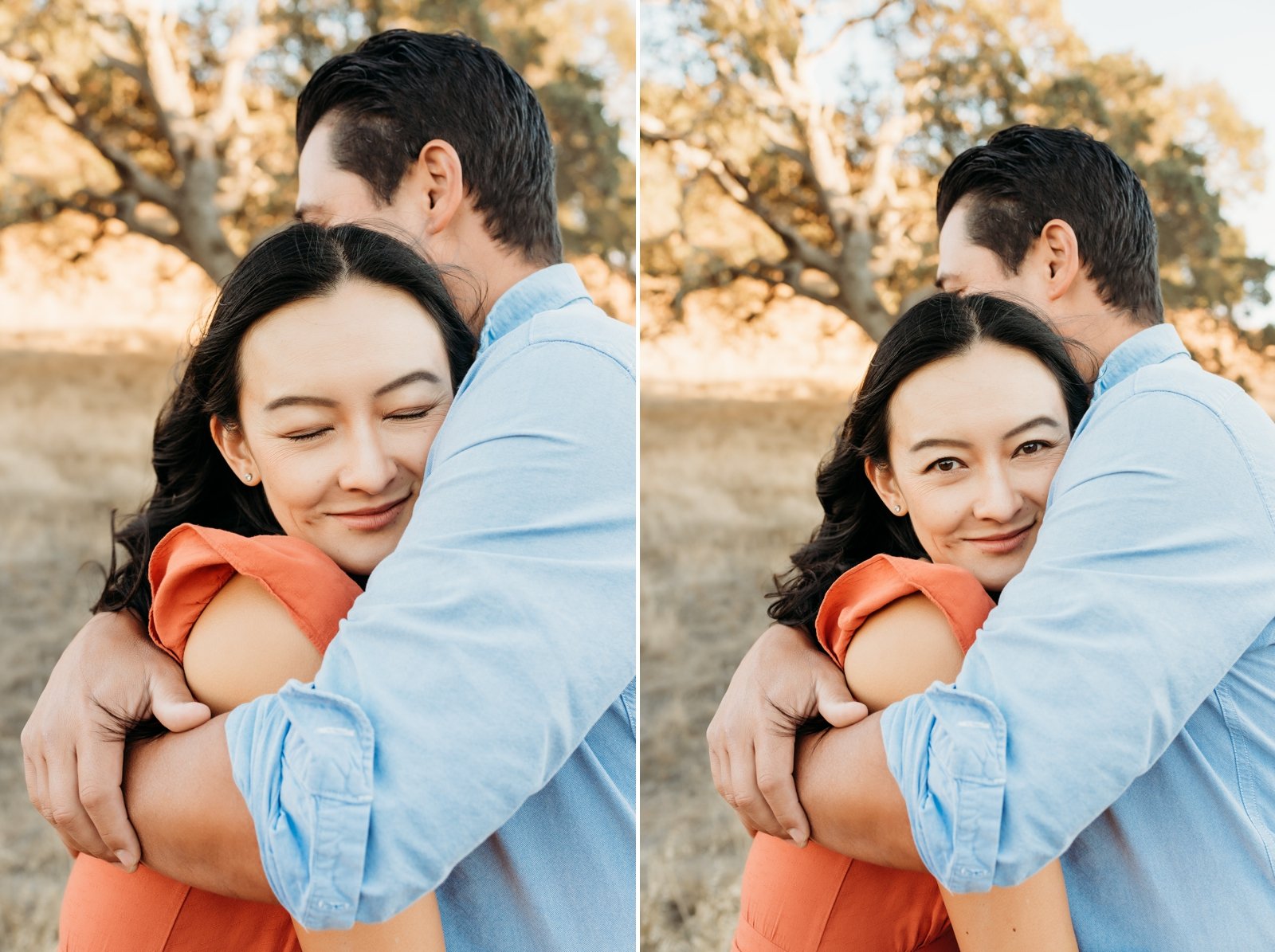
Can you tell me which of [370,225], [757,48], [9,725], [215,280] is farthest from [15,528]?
[757,48]

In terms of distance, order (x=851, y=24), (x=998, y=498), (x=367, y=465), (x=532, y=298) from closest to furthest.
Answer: (x=367, y=465) → (x=998, y=498) → (x=532, y=298) → (x=851, y=24)

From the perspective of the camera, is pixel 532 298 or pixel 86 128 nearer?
pixel 532 298

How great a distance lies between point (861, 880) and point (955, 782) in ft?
1.33

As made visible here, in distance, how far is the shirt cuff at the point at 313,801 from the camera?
3.68 ft

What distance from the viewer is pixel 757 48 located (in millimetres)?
2695

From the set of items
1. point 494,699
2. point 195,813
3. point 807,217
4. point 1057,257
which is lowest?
point 195,813

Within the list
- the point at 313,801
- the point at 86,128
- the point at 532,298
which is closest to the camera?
the point at 313,801

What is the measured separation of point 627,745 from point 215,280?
189cm

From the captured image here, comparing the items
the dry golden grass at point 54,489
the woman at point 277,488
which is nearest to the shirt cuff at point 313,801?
the woman at point 277,488

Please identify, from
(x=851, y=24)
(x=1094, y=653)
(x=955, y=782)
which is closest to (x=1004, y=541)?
(x=1094, y=653)

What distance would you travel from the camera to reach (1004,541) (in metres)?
1.58

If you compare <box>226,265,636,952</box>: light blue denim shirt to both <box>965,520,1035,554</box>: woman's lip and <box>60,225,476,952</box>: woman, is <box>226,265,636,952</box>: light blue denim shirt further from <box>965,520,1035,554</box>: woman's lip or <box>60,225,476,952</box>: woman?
<box>965,520,1035,554</box>: woman's lip

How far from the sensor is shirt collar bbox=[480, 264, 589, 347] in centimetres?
165

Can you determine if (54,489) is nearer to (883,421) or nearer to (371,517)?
(371,517)
